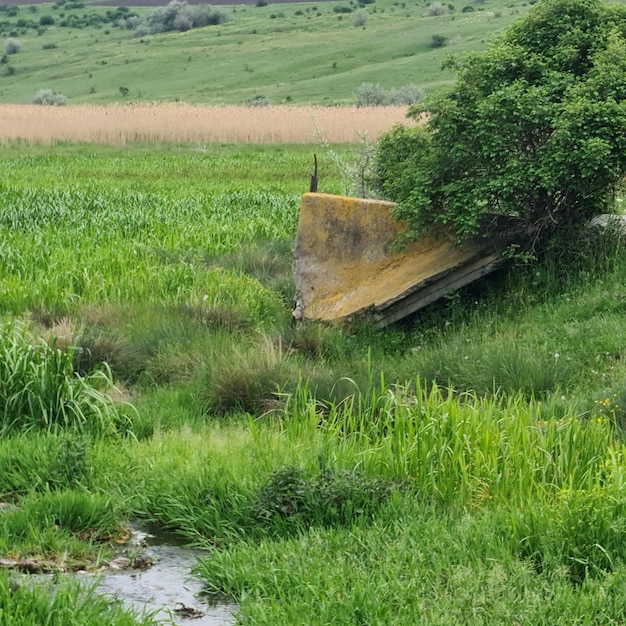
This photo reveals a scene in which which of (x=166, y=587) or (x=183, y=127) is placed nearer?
(x=166, y=587)

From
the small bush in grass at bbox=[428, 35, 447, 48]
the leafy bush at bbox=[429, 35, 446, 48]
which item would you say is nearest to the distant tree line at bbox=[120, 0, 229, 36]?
the small bush in grass at bbox=[428, 35, 447, 48]

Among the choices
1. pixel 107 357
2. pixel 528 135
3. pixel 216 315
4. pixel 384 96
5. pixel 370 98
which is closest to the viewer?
pixel 107 357

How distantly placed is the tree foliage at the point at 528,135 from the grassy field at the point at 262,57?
2284 inches

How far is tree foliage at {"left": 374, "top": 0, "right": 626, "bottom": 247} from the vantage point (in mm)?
8836

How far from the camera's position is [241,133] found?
38.3 m

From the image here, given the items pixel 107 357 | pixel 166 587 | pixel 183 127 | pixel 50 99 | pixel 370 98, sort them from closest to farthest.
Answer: pixel 166 587 → pixel 107 357 → pixel 183 127 → pixel 370 98 → pixel 50 99

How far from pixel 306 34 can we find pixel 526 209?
9895cm

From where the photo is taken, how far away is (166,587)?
14.3 feet

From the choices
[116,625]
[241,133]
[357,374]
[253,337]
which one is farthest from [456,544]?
[241,133]

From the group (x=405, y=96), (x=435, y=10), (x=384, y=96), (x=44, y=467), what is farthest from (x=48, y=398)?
(x=435, y=10)

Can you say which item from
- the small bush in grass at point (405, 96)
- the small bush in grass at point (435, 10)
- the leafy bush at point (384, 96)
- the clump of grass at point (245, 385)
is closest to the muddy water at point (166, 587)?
the clump of grass at point (245, 385)

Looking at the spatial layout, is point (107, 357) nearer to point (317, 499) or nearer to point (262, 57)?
point (317, 499)

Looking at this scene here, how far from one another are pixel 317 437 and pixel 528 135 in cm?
495

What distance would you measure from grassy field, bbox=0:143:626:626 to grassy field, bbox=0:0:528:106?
2331 inches
